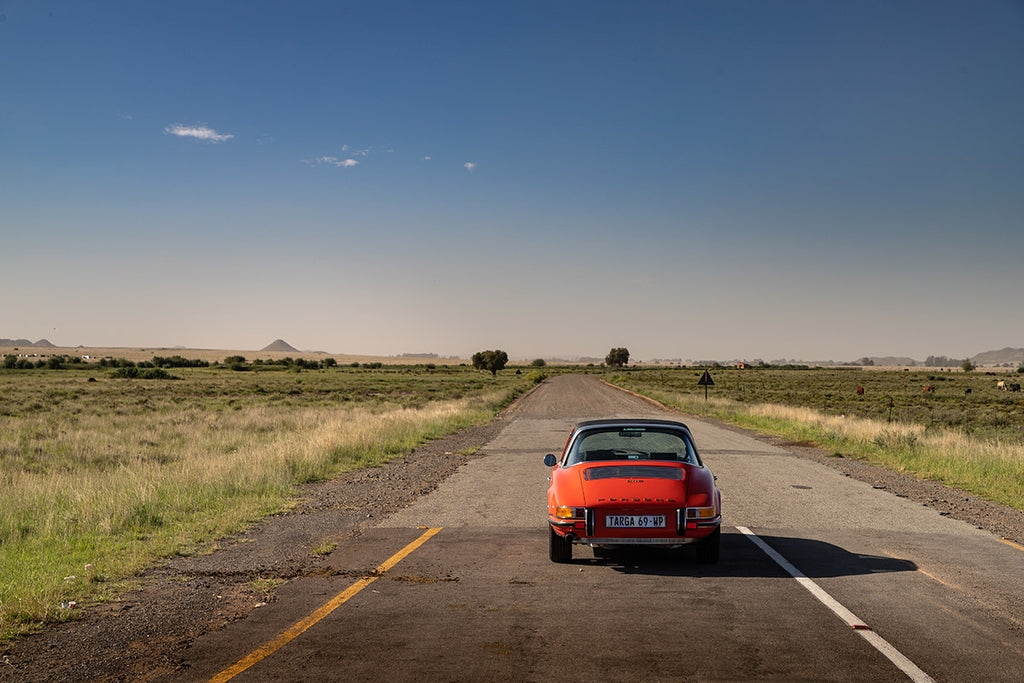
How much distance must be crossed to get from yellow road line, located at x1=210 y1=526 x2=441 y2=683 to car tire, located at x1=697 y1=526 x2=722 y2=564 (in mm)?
3274

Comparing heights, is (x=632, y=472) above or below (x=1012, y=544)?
above

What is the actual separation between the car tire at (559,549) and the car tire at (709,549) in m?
1.40

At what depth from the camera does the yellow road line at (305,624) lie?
482 cm

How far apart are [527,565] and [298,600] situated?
2456 millimetres

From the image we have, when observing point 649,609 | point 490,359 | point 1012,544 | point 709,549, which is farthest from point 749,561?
point 490,359

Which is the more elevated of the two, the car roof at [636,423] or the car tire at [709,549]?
the car roof at [636,423]

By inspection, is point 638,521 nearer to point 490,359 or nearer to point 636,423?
point 636,423

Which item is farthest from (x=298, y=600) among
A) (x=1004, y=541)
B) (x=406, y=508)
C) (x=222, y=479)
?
(x=1004, y=541)

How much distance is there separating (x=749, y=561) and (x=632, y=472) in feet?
5.48

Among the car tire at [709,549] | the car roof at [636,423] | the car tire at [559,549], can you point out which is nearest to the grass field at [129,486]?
the car tire at [559,549]

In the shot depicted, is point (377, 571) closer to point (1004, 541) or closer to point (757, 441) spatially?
point (1004, 541)

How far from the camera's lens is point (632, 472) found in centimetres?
777

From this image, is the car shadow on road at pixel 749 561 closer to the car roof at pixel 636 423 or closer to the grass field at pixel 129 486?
the car roof at pixel 636 423

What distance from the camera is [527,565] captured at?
7.76 meters
